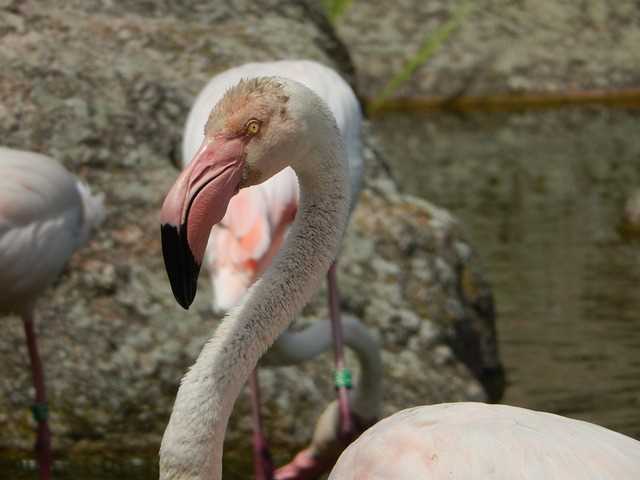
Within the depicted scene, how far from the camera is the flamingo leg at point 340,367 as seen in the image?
5.22m

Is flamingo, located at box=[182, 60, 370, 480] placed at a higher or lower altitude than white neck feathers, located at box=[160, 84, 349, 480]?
lower

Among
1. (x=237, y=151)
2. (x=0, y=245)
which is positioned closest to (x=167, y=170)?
(x=0, y=245)

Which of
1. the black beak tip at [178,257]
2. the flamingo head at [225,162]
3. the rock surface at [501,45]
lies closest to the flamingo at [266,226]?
the flamingo head at [225,162]

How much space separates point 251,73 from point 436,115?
11.9 m

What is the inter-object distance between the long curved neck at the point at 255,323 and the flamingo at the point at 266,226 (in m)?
1.38

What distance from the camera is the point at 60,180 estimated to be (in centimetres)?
516

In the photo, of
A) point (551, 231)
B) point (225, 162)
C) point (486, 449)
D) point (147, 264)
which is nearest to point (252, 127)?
point (225, 162)

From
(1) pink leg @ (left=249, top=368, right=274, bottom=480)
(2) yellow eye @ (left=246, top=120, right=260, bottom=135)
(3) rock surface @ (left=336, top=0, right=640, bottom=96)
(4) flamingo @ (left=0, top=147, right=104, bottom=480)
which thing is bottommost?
(3) rock surface @ (left=336, top=0, right=640, bottom=96)

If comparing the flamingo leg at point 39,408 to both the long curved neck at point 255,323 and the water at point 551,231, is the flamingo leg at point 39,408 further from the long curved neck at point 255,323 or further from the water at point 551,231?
the water at point 551,231

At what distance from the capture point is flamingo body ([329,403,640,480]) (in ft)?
9.25

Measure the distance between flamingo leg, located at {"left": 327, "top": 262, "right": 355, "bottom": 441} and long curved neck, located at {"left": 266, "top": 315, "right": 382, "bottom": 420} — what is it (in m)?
0.05

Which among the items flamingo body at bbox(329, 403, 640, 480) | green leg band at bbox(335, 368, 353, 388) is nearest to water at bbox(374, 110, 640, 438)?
green leg band at bbox(335, 368, 353, 388)

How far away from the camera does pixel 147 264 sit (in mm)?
5863

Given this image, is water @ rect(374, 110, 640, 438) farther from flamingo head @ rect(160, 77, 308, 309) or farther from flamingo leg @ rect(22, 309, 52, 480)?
flamingo head @ rect(160, 77, 308, 309)
